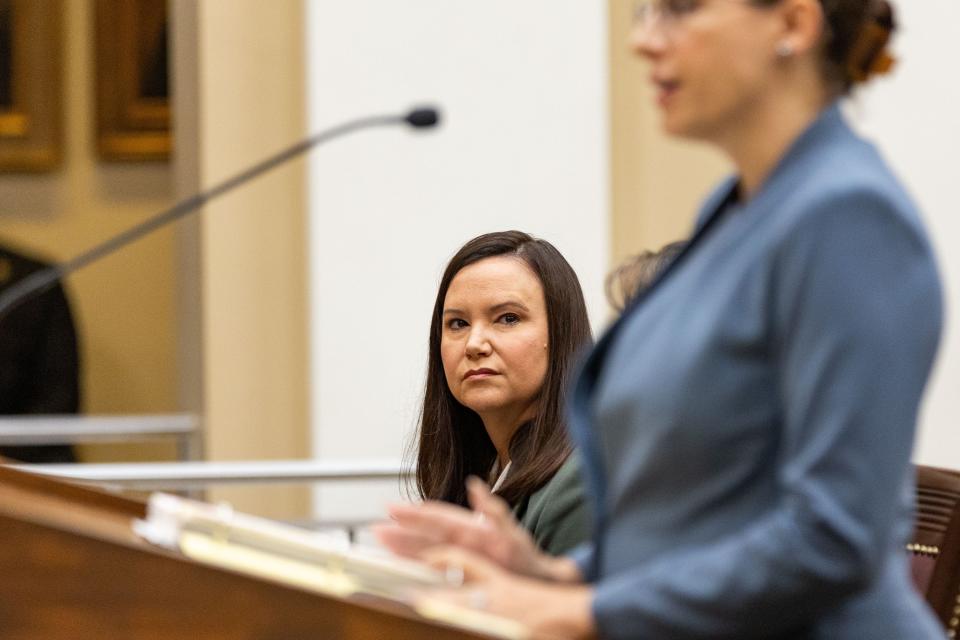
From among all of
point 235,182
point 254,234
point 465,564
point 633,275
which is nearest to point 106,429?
point 254,234

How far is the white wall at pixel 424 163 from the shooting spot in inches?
249

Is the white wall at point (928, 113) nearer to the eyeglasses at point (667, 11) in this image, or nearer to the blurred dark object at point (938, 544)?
the blurred dark object at point (938, 544)

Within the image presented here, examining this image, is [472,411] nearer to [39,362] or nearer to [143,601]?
[143,601]

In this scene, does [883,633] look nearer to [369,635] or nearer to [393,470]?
[369,635]

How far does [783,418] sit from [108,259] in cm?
602

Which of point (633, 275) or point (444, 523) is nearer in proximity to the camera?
point (444, 523)

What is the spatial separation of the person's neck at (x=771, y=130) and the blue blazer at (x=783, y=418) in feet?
0.05

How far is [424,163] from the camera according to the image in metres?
6.36

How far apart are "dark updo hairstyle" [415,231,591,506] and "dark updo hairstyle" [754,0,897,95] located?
1374 mm

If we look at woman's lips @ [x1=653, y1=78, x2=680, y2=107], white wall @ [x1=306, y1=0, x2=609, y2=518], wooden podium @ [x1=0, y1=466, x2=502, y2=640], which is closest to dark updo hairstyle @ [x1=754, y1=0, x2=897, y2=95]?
woman's lips @ [x1=653, y1=78, x2=680, y2=107]

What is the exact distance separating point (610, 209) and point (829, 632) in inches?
205

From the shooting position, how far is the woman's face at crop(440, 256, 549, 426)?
2795mm

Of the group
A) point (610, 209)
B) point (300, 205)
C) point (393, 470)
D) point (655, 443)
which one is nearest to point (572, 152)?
point (610, 209)

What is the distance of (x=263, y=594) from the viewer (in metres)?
1.24
